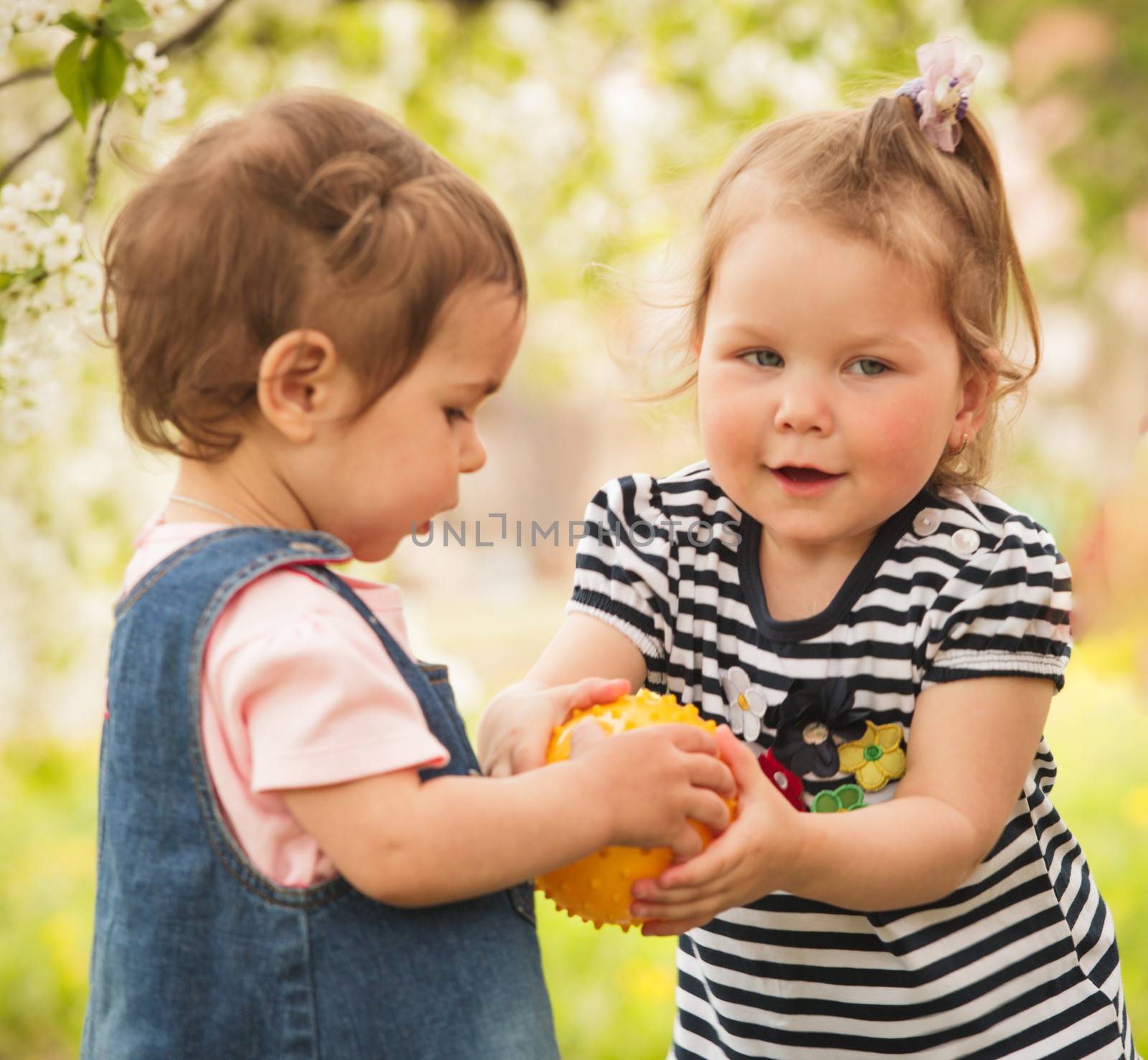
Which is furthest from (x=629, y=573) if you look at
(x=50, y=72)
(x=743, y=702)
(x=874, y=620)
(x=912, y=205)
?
(x=50, y=72)

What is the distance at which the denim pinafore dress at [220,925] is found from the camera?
154cm

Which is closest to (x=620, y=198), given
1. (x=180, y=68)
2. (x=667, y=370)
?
(x=180, y=68)

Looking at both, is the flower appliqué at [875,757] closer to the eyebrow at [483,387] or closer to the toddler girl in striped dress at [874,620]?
the toddler girl in striped dress at [874,620]

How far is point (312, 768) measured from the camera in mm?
1456

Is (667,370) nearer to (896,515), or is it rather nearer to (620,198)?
(896,515)

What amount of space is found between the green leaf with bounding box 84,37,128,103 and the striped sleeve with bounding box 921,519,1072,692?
5.03ft

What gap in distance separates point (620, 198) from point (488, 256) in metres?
3.75

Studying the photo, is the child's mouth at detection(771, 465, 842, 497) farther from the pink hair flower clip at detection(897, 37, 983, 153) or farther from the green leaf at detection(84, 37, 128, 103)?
the green leaf at detection(84, 37, 128, 103)

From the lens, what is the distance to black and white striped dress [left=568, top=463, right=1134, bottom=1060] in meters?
1.93

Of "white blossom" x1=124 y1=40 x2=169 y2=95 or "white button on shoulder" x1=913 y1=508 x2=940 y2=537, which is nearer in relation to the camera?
"white button on shoulder" x1=913 y1=508 x2=940 y2=537


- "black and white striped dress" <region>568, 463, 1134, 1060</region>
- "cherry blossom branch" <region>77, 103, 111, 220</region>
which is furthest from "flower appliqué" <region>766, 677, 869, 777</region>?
"cherry blossom branch" <region>77, 103, 111, 220</region>

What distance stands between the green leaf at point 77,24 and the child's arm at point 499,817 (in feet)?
4.46

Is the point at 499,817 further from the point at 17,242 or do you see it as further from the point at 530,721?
the point at 17,242

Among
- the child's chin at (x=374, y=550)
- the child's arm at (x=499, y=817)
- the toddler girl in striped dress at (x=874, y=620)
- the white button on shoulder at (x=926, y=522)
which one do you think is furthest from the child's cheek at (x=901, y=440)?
the child's chin at (x=374, y=550)
